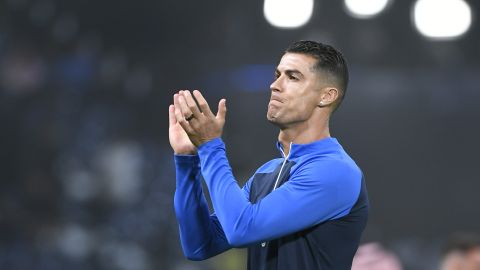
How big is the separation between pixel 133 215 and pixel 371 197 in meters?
2.50

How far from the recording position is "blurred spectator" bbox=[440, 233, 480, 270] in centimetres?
487

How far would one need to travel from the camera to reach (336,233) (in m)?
2.35

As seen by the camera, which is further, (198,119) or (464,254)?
(464,254)

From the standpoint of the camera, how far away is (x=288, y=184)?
232 centimetres

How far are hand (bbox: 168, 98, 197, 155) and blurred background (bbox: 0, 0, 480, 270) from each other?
17.9 ft

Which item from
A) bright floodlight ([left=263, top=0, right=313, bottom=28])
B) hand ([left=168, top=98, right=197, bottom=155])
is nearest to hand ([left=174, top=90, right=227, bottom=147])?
hand ([left=168, top=98, right=197, bottom=155])

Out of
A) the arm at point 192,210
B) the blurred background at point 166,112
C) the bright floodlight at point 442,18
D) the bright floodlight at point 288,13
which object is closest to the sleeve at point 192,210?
the arm at point 192,210

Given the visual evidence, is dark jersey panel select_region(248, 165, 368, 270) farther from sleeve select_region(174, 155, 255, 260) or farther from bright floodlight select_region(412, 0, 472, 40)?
bright floodlight select_region(412, 0, 472, 40)

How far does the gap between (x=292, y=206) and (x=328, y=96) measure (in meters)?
0.46

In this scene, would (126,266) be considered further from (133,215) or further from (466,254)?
(466,254)

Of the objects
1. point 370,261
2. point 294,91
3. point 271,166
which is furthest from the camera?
point 370,261

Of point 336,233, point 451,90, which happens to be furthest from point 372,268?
point 451,90

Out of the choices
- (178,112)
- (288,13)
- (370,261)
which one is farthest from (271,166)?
(288,13)

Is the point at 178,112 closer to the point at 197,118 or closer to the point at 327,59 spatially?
the point at 197,118
